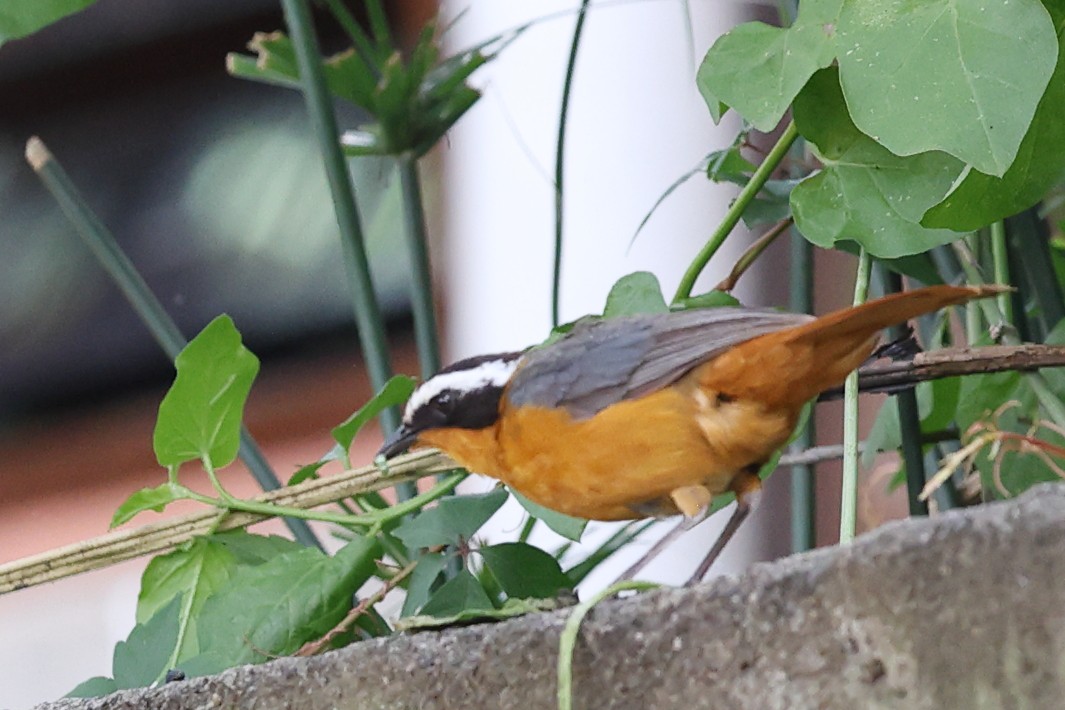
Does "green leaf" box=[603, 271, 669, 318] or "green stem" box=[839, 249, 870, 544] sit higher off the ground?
"green leaf" box=[603, 271, 669, 318]

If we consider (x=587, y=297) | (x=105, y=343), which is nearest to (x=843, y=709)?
(x=587, y=297)

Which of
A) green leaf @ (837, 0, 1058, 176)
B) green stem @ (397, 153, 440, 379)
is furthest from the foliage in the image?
green stem @ (397, 153, 440, 379)

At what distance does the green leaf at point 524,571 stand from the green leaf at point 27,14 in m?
0.48

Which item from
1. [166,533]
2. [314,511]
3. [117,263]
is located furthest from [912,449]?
[117,263]

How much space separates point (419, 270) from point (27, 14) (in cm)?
43

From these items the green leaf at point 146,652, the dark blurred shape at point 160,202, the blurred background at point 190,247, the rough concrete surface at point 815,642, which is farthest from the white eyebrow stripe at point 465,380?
the dark blurred shape at point 160,202

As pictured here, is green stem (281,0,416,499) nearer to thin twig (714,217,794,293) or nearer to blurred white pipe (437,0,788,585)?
thin twig (714,217,794,293)

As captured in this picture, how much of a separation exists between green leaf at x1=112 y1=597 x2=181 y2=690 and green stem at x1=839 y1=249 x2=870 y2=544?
45cm

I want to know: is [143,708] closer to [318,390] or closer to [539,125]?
[539,125]

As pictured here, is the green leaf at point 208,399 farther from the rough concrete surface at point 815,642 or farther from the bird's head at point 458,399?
the rough concrete surface at point 815,642

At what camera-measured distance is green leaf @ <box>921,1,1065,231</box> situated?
0.66 m

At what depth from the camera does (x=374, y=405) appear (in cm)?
87

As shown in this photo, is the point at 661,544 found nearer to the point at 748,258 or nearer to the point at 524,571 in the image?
the point at 524,571

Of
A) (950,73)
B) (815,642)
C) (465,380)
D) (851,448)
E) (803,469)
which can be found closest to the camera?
(815,642)
